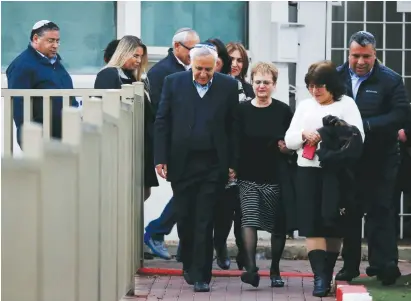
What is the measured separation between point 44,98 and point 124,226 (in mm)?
1614

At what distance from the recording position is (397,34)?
12.4 m

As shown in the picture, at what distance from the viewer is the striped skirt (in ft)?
30.5

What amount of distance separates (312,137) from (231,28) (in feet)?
12.9

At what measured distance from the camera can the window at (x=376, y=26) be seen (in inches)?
484

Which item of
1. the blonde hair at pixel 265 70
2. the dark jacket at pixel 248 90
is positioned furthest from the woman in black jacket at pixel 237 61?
the blonde hair at pixel 265 70

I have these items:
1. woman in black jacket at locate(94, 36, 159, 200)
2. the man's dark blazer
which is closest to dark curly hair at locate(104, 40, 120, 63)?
woman in black jacket at locate(94, 36, 159, 200)

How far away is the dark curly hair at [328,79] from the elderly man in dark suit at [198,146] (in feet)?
2.29

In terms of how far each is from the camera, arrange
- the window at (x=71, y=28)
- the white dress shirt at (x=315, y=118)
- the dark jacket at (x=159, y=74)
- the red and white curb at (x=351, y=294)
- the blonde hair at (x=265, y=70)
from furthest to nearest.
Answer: the window at (x=71, y=28) < the dark jacket at (x=159, y=74) < the blonde hair at (x=265, y=70) < the white dress shirt at (x=315, y=118) < the red and white curb at (x=351, y=294)

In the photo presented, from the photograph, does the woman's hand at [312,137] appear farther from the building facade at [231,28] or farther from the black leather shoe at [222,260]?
the building facade at [231,28]

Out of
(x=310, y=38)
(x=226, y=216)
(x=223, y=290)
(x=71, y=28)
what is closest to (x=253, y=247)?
(x=223, y=290)

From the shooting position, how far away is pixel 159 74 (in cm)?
1026

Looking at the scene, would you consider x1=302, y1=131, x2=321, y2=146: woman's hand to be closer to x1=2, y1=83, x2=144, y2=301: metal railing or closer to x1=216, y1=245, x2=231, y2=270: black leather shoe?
x1=2, y1=83, x2=144, y2=301: metal railing

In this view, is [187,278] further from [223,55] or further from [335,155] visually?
[223,55]

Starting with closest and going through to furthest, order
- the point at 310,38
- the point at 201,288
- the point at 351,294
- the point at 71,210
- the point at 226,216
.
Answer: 1. the point at 71,210
2. the point at 351,294
3. the point at 201,288
4. the point at 226,216
5. the point at 310,38
